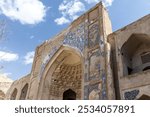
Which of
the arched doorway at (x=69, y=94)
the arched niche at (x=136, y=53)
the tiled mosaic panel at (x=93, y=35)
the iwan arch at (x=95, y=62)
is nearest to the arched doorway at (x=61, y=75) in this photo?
the iwan arch at (x=95, y=62)

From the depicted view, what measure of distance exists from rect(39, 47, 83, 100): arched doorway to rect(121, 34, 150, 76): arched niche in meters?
Answer: 2.32

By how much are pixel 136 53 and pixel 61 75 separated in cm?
429

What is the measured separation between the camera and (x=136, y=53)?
6.72 meters

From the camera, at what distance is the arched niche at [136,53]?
629 cm

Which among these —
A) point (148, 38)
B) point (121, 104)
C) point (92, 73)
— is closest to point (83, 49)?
point (92, 73)

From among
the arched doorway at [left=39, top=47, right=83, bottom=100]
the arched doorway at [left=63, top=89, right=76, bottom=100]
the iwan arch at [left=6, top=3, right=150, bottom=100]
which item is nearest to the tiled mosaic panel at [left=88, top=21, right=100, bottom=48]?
the iwan arch at [left=6, top=3, right=150, bottom=100]

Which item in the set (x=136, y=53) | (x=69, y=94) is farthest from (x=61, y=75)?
(x=136, y=53)

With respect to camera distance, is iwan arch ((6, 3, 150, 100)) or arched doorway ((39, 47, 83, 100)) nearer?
iwan arch ((6, 3, 150, 100))

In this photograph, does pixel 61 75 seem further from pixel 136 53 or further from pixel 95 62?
pixel 136 53

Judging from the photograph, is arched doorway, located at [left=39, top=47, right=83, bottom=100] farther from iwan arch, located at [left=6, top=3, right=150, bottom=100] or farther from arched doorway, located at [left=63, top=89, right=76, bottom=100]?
arched doorway, located at [left=63, top=89, right=76, bottom=100]

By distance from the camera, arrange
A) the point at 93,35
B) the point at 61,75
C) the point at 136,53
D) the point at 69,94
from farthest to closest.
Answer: the point at 69,94, the point at 61,75, the point at 93,35, the point at 136,53

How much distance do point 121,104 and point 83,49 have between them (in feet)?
14.6

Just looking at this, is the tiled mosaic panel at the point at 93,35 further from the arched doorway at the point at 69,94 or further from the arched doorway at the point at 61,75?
the arched doorway at the point at 69,94

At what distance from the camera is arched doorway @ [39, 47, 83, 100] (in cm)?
892
